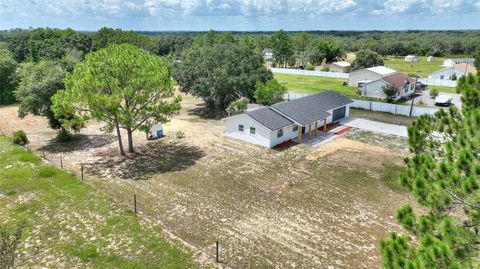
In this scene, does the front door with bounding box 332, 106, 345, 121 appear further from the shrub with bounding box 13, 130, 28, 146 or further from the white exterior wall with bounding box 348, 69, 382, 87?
the shrub with bounding box 13, 130, 28, 146

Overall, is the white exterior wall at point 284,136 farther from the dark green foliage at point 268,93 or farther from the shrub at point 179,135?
the shrub at point 179,135

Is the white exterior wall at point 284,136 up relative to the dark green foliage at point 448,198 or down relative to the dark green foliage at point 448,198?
down

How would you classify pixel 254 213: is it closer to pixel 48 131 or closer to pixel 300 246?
pixel 300 246

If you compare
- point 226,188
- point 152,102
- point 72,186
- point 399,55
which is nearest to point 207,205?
point 226,188

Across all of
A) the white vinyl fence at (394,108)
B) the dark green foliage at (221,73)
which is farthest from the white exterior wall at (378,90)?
the dark green foliage at (221,73)

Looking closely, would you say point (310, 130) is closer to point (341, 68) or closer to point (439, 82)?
point (439, 82)
